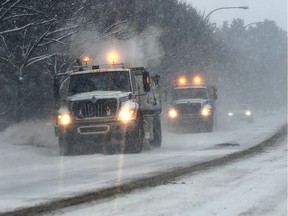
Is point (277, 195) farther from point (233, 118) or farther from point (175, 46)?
point (233, 118)

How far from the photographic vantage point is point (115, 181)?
26.6ft

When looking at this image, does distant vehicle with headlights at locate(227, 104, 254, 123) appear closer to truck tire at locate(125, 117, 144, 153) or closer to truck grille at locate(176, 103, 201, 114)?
truck grille at locate(176, 103, 201, 114)

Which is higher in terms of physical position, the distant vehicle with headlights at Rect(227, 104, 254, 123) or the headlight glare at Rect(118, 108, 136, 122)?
the distant vehicle with headlights at Rect(227, 104, 254, 123)

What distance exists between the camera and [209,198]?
256 inches

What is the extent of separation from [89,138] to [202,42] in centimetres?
3491

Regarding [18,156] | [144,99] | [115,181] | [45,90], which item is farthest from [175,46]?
[115,181]

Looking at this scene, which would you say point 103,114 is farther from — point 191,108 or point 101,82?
point 191,108

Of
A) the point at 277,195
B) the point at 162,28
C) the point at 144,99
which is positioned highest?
→ the point at 162,28

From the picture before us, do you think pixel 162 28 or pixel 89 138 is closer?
pixel 89 138

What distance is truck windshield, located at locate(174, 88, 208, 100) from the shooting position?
2659 centimetres

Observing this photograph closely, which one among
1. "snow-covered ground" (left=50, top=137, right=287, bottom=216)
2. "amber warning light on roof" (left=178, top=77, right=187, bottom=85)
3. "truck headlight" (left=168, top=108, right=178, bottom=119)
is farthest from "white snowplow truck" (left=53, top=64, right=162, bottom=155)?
"amber warning light on roof" (left=178, top=77, right=187, bottom=85)

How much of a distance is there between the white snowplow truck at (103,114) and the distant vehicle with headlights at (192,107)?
35.0ft

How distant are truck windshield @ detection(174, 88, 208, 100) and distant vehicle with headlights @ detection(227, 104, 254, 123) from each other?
15.6 metres

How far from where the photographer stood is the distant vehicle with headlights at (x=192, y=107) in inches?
1009
